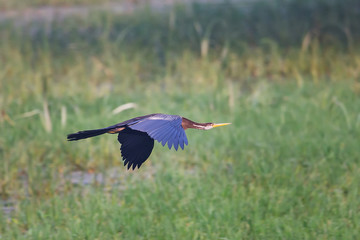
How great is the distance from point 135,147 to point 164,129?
40cm

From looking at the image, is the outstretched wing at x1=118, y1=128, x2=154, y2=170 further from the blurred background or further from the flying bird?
the blurred background

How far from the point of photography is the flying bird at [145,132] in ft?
5.75

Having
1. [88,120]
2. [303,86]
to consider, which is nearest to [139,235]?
[88,120]

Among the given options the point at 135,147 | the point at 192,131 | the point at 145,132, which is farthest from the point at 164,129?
the point at 192,131

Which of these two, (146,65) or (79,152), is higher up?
(146,65)

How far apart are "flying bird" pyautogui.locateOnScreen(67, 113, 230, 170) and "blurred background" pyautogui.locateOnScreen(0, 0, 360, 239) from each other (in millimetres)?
1033

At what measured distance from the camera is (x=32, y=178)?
3.89 m

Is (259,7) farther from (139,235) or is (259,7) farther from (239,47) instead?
(139,235)

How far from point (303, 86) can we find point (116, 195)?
8.80 feet

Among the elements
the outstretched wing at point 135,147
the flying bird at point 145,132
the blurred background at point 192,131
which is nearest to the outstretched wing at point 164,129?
the flying bird at point 145,132

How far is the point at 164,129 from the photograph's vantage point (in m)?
1.79

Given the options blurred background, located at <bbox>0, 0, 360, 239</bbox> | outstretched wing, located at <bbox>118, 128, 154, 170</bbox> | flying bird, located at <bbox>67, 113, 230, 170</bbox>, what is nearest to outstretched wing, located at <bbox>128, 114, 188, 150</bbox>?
flying bird, located at <bbox>67, 113, 230, 170</bbox>

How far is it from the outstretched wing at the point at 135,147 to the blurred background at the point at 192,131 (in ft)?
3.36

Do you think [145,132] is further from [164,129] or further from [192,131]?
[192,131]
